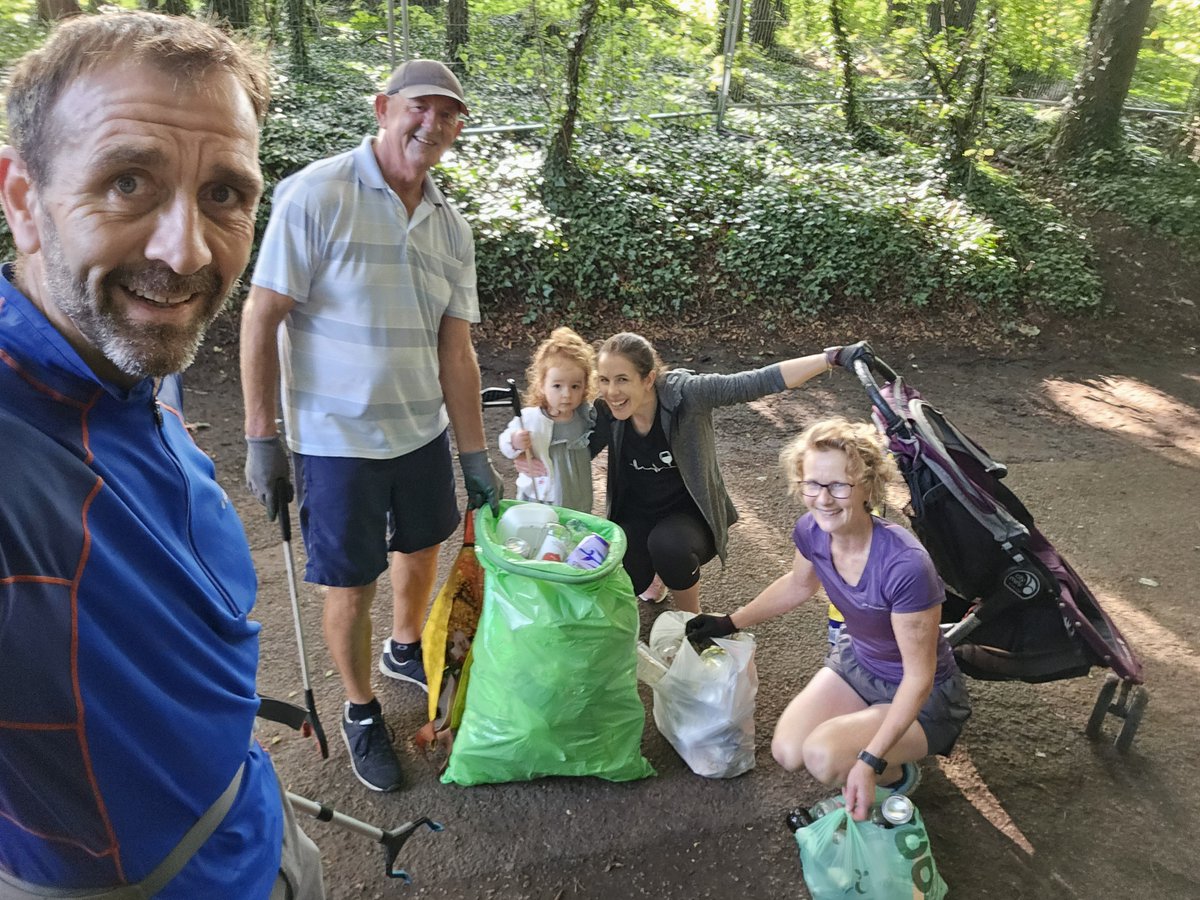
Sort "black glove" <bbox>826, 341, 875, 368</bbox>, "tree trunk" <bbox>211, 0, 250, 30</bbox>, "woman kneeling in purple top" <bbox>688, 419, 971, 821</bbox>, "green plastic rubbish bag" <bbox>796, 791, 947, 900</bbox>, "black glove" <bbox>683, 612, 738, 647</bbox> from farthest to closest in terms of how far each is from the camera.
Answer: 1. "tree trunk" <bbox>211, 0, 250, 30</bbox>
2. "black glove" <bbox>826, 341, 875, 368</bbox>
3. "black glove" <bbox>683, 612, 738, 647</bbox>
4. "woman kneeling in purple top" <bbox>688, 419, 971, 821</bbox>
5. "green plastic rubbish bag" <bbox>796, 791, 947, 900</bbox>

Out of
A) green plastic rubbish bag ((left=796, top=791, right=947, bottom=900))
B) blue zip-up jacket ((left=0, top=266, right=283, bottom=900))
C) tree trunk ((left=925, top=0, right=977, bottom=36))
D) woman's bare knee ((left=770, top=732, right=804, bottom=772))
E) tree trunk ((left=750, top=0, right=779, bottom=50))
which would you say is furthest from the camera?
tree trunk ((left=750, top=0, right=779, bottom=50))

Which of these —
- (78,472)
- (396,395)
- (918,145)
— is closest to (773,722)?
(396,395)

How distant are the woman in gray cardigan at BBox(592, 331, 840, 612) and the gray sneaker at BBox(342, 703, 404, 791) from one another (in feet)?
4.02

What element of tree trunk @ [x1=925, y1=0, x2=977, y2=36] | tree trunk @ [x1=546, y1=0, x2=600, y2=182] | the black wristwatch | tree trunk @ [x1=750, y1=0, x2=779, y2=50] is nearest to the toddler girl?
the black wristwatch

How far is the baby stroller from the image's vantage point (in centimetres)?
266

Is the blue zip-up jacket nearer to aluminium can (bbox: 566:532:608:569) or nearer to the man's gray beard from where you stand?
the man's gray beard

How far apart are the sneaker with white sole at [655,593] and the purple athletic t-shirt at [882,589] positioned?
43.8 inches

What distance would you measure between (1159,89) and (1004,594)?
12.8m

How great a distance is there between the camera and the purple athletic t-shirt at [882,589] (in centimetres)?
243

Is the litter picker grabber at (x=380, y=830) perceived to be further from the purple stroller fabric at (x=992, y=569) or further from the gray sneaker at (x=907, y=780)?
the purple stroller fabric at (x=992, y=569)

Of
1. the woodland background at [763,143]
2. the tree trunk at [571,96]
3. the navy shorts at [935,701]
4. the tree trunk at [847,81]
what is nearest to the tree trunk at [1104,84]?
the woodland background at [763,143]

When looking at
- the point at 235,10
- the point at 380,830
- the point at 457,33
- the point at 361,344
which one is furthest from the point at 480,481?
the point at 457,33

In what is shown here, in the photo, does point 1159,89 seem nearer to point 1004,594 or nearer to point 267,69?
point 1004,594

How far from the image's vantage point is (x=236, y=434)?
204 inches
